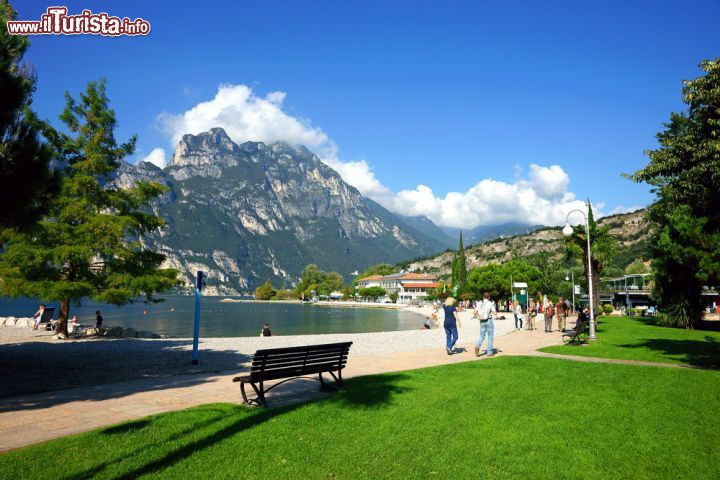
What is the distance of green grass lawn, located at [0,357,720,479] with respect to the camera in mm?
4461

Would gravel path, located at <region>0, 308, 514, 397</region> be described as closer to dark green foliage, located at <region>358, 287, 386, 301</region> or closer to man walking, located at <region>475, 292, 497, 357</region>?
man walking, located at <region>475, 292, 497, 357</region>

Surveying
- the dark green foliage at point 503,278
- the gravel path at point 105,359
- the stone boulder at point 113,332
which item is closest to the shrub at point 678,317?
the gravel path at point 105,359

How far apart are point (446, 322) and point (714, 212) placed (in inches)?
301

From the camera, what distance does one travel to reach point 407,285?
152 m

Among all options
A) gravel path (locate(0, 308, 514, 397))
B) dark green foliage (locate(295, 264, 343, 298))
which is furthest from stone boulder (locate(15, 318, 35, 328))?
dark green foliage (locate(295, 264, 343, 298))

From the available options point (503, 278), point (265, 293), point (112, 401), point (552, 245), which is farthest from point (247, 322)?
point (552, 245)


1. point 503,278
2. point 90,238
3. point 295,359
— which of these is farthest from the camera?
point 503,278

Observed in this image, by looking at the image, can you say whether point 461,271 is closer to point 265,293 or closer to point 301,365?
point 265,293

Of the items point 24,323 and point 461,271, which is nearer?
point 24,323

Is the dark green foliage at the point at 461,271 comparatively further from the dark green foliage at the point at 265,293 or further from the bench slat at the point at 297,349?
the bench slat at the point at 297,349

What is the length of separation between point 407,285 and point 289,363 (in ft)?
479

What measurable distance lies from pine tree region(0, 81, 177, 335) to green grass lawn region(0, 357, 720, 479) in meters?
11.7

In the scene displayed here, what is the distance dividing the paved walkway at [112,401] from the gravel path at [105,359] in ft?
2.98

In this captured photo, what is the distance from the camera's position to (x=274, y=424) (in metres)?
5.91
